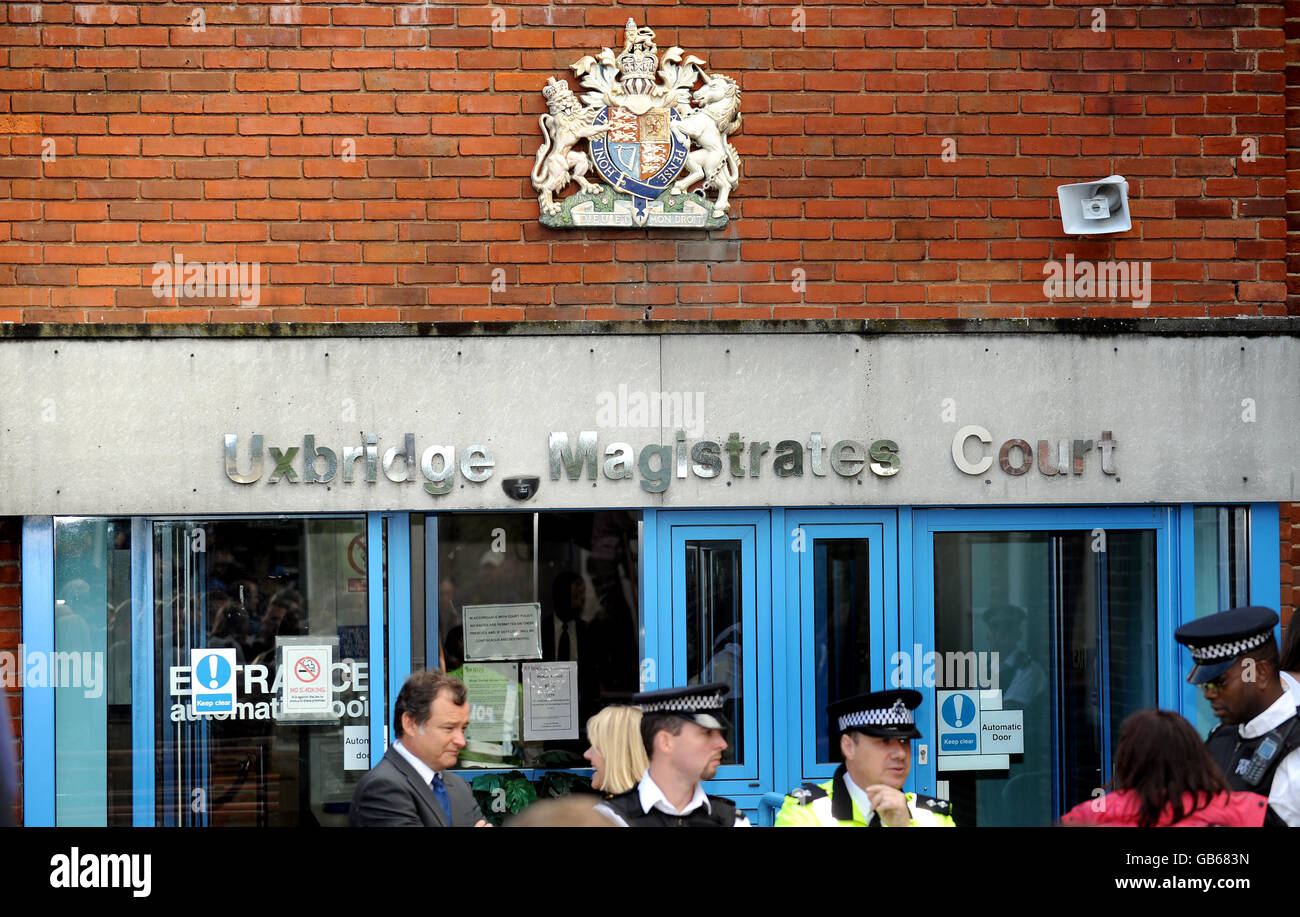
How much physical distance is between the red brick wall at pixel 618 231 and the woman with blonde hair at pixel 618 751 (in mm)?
2290

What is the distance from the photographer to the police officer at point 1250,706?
4.80m

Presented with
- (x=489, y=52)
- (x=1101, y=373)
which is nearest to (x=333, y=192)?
(x=489, y=52)

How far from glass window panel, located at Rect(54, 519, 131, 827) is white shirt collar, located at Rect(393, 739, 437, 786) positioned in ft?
7.47

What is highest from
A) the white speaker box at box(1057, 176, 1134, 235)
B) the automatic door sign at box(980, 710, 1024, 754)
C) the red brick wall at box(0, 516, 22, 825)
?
the white speaker box at box(1057, 176, 1134, 235)

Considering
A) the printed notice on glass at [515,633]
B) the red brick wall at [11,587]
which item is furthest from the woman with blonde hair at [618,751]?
the red brick wall at [11,587]

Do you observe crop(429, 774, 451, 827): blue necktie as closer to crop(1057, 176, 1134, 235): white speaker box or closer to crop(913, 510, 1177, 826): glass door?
crop(913, 510, 1177, 826): glass door

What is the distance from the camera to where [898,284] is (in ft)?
22.2

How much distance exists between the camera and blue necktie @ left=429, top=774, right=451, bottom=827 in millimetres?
5105

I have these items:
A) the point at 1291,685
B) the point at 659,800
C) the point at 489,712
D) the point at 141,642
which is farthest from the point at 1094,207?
the point at 141,642

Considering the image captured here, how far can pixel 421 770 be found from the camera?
4.96 meters

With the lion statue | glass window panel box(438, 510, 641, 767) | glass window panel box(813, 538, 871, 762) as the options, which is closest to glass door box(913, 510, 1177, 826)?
glass window panel box(813, 538, 871, 762)

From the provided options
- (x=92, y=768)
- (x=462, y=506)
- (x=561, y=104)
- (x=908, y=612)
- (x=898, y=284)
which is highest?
(x=561, y=104)

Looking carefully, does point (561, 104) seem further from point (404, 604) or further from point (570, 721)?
point (570, 721)

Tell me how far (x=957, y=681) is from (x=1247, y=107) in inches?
144
